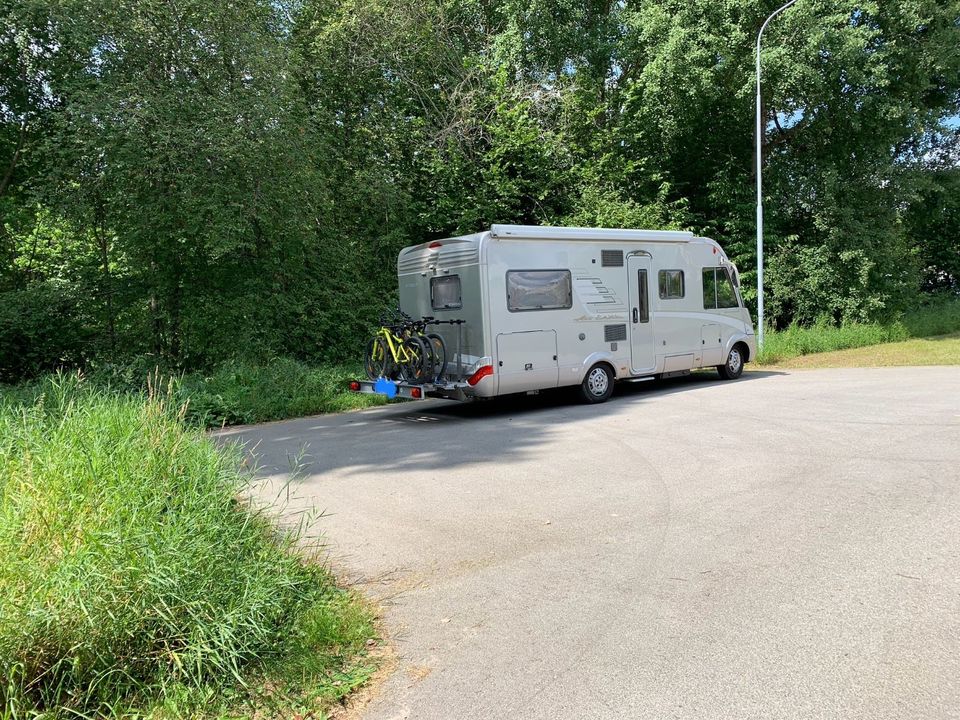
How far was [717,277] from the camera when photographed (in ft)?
46.5

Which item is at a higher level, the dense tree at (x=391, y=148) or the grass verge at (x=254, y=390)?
the dense tree at (x=391, y=148)

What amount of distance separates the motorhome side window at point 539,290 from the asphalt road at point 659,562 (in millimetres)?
2369

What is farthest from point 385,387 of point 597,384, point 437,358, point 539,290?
point 597,384

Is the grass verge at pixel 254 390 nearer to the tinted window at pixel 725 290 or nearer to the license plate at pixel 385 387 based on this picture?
the license plate at pixel 385 387

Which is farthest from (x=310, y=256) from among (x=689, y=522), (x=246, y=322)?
(x=689, y=522)

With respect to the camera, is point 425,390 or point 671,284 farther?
point 671,284

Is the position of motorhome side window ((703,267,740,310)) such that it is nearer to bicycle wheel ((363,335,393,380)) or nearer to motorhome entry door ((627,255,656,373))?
motorhome entry door ((627,255,656,373))

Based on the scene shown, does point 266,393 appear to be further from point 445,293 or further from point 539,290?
point 539,290

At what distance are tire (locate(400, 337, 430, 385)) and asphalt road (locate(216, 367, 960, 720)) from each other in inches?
59.8

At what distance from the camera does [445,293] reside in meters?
11.6

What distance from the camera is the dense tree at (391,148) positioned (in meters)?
13.9

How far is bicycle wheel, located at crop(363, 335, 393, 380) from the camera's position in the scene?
11.5 meters

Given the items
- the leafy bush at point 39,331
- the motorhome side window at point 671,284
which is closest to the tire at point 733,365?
the motorhome side window at point 671,284

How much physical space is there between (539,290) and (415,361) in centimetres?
213
